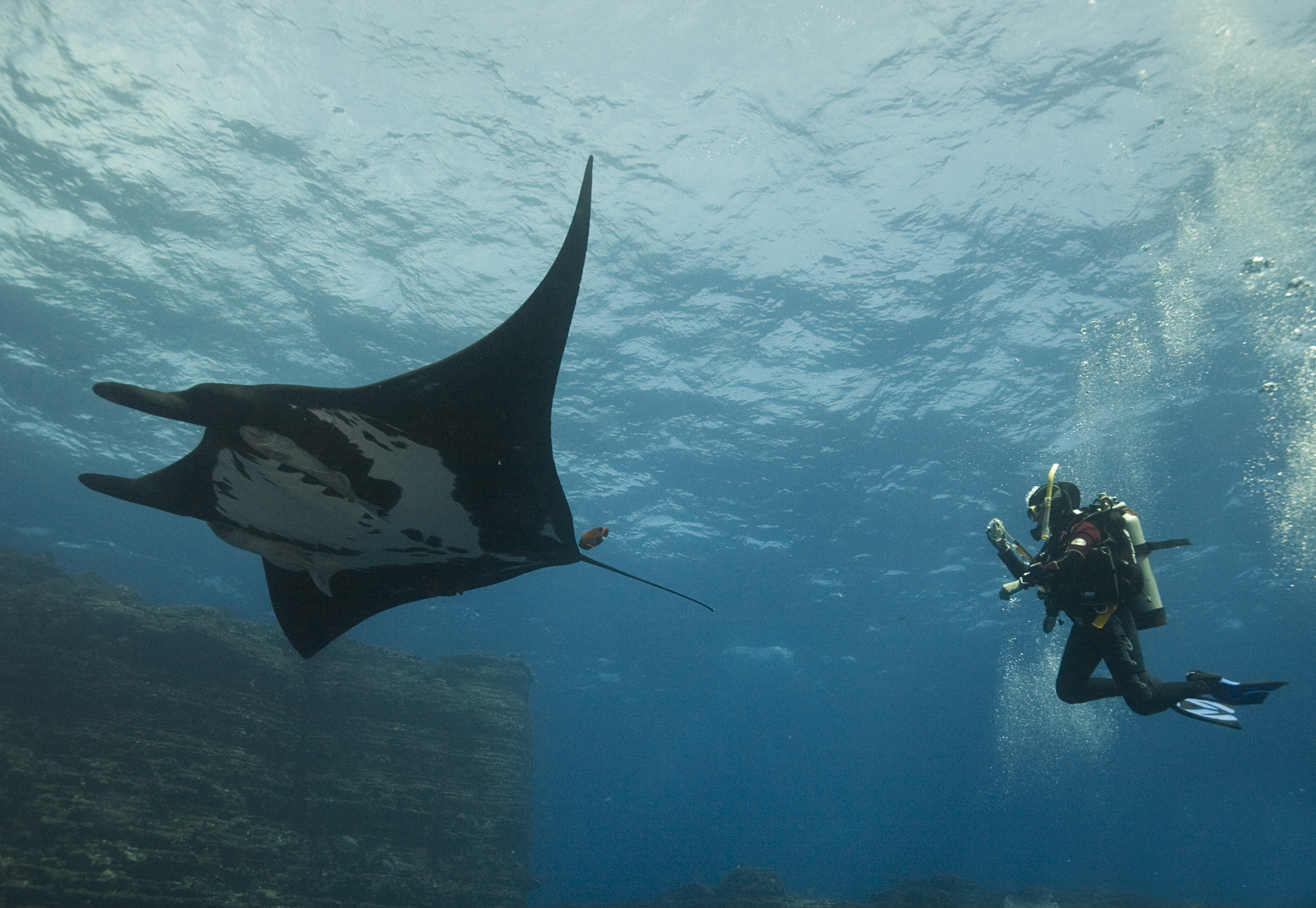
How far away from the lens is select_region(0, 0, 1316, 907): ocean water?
35.3ft

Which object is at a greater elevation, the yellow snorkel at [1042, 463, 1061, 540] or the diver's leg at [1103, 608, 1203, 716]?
the yellow snorkel at [1042, 463, 1061, 540]

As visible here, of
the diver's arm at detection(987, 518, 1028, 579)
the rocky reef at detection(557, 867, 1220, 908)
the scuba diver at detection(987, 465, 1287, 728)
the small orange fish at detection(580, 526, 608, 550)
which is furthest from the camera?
the rocky reef at detection(557, 867, 1220, 908)

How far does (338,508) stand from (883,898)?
71.9 ft

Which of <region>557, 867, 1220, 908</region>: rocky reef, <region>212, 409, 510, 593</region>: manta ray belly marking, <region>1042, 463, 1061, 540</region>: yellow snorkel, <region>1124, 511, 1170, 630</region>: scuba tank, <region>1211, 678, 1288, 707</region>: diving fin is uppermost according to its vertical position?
<region>1042, 463, 1061, 540</region>: yellow snorkel

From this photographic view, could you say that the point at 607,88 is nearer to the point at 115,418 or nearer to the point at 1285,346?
the point at 1285,346

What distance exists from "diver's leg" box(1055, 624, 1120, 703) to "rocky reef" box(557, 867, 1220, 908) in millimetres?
16490

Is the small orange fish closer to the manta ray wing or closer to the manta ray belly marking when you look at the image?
the manta ray wing

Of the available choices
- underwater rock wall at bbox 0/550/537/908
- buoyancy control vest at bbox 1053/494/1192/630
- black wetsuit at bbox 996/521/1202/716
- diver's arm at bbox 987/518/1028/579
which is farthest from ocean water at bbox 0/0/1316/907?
black wetsuit at bbox 996/521/1202/716

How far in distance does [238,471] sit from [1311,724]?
5902 cm

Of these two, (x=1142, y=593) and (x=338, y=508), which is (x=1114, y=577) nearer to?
(x=1142, y=593)

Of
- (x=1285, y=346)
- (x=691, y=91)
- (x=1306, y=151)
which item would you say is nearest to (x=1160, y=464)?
(x=1285, y=346)

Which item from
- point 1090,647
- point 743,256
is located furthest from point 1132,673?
point 743,256

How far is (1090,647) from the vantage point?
16.3 ft

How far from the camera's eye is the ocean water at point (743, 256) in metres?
10.8
